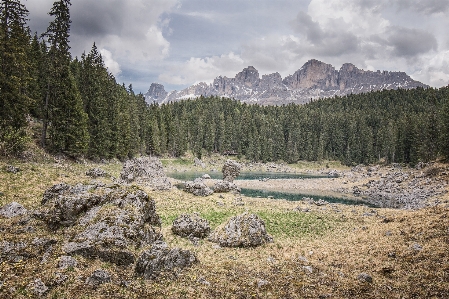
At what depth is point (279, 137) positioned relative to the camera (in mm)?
150625

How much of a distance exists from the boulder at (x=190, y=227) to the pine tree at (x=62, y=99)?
3593cm

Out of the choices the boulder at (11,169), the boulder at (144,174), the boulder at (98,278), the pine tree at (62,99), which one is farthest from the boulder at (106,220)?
the pine tree at (62,99)

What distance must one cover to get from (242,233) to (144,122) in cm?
A: 10239

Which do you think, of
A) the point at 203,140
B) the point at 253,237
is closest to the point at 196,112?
the point at 203,140

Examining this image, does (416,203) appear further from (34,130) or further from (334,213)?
(34,130)

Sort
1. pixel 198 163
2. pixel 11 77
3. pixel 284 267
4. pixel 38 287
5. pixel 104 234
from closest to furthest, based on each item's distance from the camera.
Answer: pixel 38 287 < pixel 104 234 < pixel 284 267 < pixel 11 77 < pixel 198 163

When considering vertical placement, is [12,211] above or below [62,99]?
below

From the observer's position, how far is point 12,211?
1695cm

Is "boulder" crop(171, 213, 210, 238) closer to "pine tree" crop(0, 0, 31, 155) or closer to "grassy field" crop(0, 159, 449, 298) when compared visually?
"grassy field" crop(0, 159, 449, 298)

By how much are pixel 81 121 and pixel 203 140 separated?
329ft

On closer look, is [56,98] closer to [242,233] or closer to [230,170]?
[230,170]

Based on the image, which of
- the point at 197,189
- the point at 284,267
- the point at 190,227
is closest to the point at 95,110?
the point at 197,189

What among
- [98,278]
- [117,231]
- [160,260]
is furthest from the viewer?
[117,231]

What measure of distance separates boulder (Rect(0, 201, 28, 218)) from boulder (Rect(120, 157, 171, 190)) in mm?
22302
